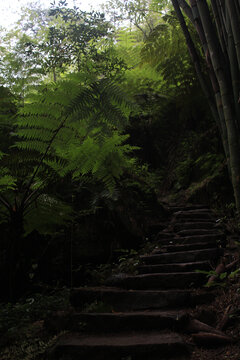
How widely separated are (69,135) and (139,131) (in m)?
5.48

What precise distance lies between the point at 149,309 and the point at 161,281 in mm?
401

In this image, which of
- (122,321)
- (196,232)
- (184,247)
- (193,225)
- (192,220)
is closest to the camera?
(122,321)

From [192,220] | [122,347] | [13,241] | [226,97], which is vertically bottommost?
[122,347]

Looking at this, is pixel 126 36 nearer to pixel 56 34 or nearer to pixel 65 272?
pixel 56 34

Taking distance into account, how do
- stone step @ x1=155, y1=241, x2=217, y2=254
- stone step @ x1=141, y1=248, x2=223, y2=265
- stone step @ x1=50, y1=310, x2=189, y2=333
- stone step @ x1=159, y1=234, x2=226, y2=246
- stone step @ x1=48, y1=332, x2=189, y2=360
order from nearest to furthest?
stone step @ x1=48, y1=332, x2=189, y2=360, stone step @ x1=50, y1=310, x2=189, y2=333, stone step @ x1=141, y1=248, x2=223, y2=265, stone step @ x1=155, y1=241, x2=217, y2=254, stone step @ x1=159, y1=234, x2=226, y2=246

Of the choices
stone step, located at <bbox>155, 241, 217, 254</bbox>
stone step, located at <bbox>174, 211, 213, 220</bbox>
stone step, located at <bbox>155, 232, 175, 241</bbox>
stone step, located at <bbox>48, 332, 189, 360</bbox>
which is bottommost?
stone step, located at <bbox>48, 332, 189, 360</bbox>

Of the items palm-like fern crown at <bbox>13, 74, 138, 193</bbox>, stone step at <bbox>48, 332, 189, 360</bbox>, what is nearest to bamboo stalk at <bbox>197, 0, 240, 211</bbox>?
palm-like fern crown at <bbox>13, 74, 138, 193</bbox>

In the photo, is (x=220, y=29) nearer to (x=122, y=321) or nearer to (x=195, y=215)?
(x=195, y=215)

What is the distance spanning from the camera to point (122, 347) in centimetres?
181

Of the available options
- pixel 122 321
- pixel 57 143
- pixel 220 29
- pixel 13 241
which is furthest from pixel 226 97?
pixel 13 241

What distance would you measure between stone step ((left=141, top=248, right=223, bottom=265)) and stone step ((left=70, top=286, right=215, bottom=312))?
0.60 m

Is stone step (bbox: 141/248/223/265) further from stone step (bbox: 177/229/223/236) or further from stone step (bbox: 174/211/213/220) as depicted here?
stone step (bbox: 174/211/213/220)

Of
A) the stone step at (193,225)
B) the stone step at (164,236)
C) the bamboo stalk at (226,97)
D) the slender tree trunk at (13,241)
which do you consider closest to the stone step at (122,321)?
the slender tree trunk at (13,241)

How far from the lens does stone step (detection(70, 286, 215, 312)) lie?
2.27 metres
